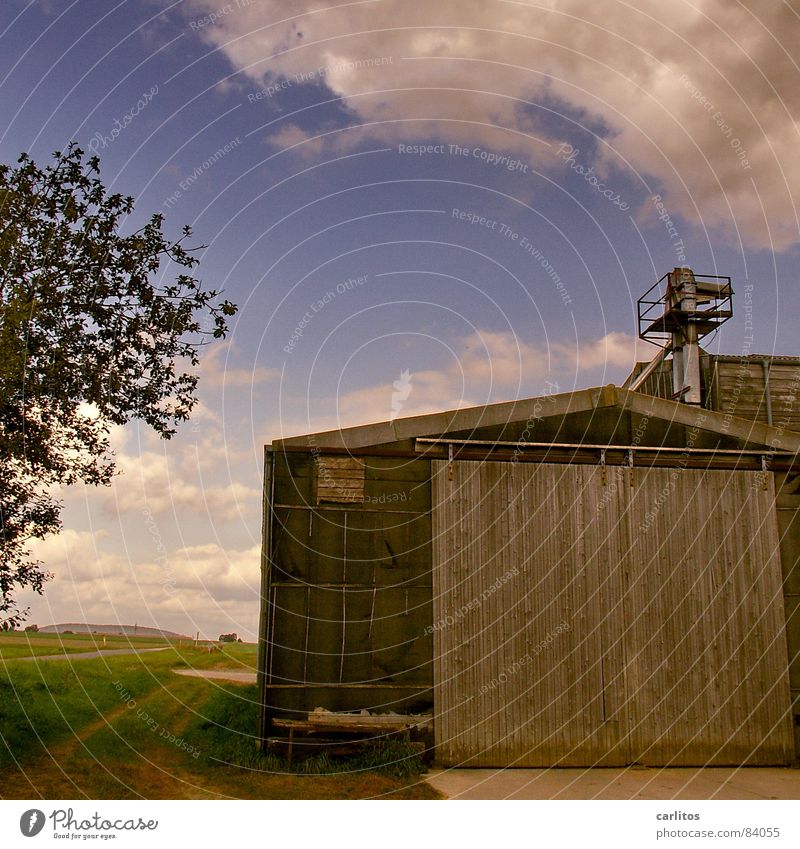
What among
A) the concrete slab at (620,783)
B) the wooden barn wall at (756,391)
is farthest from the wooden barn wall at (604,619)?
the wooden barn wall at (756,391)

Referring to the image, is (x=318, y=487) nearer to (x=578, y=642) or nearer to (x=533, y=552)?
(x=533, y=552)

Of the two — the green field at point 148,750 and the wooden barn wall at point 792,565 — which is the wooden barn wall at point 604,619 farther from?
A: the green field at point 148,750

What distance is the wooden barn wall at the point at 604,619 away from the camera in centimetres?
1442

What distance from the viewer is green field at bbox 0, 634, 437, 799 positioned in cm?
1193

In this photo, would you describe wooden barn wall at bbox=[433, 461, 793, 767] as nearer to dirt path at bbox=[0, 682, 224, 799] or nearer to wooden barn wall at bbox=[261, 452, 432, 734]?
wooden barn wall at bbox=[261, 452, 432, 734]

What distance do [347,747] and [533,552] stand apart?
4.77m

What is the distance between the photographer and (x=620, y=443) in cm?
1587

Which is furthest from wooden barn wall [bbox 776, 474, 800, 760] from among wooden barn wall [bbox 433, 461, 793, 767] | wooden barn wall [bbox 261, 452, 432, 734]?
wooden barn wall [bbox 261, 452, 432, 734]

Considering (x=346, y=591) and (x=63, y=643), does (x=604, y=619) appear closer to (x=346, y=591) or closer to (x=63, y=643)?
(x=346, y=591)

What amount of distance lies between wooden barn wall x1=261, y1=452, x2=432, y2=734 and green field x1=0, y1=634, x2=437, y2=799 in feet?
3.68

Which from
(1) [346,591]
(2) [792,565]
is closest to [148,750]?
(1) [346,591]

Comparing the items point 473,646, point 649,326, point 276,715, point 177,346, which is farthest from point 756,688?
point 649,326

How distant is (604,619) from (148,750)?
882 centimetres

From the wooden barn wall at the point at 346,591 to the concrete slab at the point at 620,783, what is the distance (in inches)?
69.1
